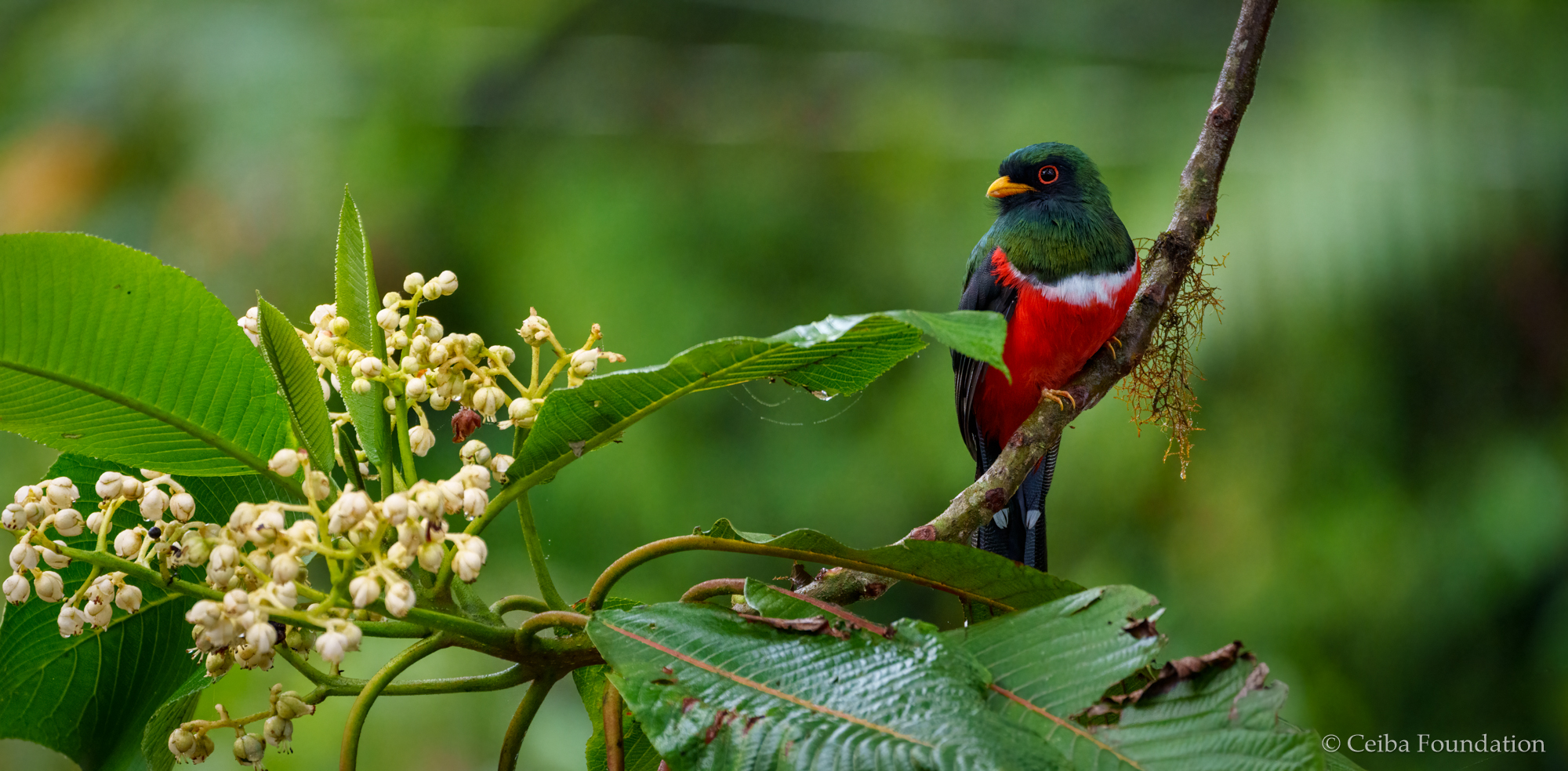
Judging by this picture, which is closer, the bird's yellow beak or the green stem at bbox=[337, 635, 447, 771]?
the green stem at bbox=[337, 635, 447, 771]

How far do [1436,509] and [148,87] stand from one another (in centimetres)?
369

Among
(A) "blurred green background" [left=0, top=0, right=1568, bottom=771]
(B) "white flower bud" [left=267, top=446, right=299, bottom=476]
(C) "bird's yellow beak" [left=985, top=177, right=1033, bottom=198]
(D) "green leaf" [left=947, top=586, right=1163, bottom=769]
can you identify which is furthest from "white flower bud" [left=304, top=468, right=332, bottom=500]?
(A) "blurred green background" [left=0, top=0, right=1568, bottom=771]

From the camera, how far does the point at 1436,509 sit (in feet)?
9.12

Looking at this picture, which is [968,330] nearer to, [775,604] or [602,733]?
[775,604]

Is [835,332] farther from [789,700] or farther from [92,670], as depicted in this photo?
[92,670]

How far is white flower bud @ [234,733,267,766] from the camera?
0.66 metres

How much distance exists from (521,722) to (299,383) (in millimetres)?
245

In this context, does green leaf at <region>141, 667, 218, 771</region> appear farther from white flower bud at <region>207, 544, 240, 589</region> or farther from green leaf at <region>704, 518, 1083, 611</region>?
green leaf at <region>704, 518, 1083, 611</region>

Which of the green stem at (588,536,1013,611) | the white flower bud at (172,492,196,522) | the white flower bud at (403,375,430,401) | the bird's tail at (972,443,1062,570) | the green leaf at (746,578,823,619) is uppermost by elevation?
the white flower bud at (403,375,430,401)

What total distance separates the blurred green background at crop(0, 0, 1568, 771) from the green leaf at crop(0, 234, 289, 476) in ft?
6.62

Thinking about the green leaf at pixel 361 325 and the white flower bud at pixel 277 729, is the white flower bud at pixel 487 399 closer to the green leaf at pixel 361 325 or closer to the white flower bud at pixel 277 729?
the green leaf at pixel 361 325

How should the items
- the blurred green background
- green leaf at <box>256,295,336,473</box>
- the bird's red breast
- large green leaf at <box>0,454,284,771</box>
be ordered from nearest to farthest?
green leaf at <box>256,295,336,473</box>
large green leaf at <box>0,454,284,771</box>
the bird's red breast
the blurred green background

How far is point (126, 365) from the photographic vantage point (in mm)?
608

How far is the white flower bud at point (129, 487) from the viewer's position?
59 cm
